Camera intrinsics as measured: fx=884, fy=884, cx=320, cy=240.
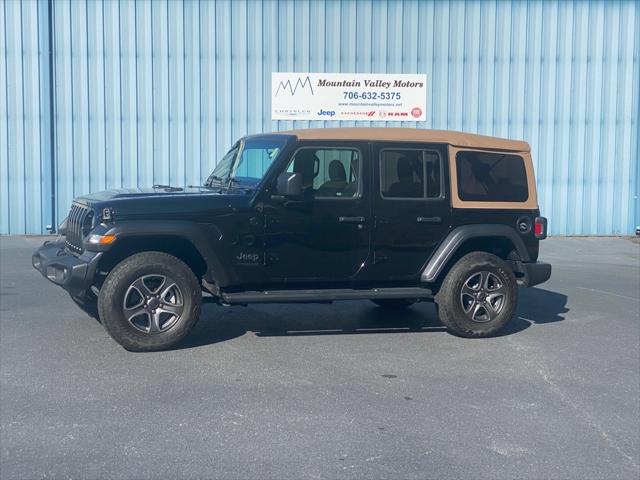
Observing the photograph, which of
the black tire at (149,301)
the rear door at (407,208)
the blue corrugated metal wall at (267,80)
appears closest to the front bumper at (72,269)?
the black tire at (149,301)

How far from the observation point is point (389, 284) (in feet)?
26.8

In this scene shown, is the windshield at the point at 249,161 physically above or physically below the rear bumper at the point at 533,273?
above

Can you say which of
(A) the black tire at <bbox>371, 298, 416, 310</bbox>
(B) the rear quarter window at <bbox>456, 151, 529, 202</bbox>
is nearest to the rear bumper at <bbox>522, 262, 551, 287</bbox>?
(B) the rear quarter window at <bbox>456, 151, 529, 202</bbox>

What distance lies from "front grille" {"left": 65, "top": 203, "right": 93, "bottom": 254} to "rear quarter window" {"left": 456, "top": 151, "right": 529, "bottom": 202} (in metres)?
3.38

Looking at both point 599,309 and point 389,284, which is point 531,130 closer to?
point 599,309

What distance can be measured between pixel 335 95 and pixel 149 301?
34.3 feet

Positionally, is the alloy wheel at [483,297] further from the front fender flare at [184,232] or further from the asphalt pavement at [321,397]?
the front fender flare at [184,232]

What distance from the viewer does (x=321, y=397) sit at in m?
6.23

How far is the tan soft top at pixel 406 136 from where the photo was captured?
8.00m

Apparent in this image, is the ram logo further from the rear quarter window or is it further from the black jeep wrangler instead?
the rear quarter window

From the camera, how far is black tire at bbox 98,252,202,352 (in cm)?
729

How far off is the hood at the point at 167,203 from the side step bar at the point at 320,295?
78 cm

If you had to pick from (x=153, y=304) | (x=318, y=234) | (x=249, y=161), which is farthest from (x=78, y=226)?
(x=318, y=234)

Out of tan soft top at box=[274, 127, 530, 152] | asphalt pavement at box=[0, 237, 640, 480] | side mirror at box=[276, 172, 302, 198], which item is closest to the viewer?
asphalt pavement at box=[0, 237, 640, 480]
